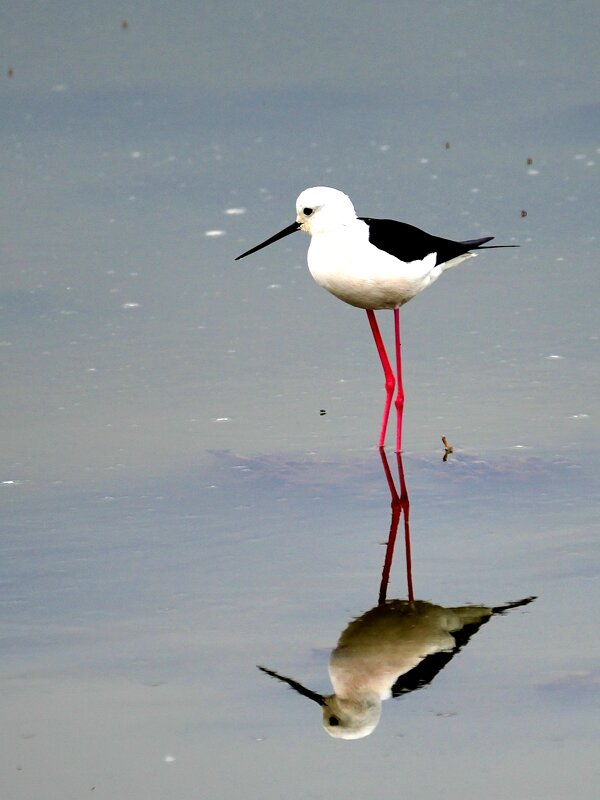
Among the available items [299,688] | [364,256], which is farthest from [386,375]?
[299,688]

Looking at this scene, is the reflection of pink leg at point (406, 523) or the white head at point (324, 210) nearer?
the reflection of pink leg at point (406, 523)

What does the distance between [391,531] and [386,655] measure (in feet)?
3.48

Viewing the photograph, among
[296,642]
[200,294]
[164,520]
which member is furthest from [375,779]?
[200,294]

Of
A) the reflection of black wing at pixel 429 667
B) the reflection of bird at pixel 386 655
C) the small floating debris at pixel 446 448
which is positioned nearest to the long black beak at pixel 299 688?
the reflection of bird at pixel 386 655

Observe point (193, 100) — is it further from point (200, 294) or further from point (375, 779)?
point (375, 779)

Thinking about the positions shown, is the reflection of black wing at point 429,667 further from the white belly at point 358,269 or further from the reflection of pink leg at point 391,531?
the white belly at point 358,269

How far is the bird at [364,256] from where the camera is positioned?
648 cm

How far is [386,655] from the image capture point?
4.54m

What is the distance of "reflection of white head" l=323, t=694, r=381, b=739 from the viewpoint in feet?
13.5

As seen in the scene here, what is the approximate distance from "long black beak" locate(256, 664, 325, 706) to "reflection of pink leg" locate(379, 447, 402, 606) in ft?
1.90

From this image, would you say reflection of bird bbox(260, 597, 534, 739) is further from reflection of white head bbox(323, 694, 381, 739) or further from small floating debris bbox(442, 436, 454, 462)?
small floating debris bbox(442, 436, 454, 462)

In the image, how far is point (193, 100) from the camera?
1167cm

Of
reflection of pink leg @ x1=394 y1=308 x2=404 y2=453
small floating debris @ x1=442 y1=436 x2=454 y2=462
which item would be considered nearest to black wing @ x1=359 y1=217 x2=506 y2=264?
reflection of pink leg @ x1=394 y1=308 x2=404 y2=453

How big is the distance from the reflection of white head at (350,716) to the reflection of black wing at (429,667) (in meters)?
0.11
